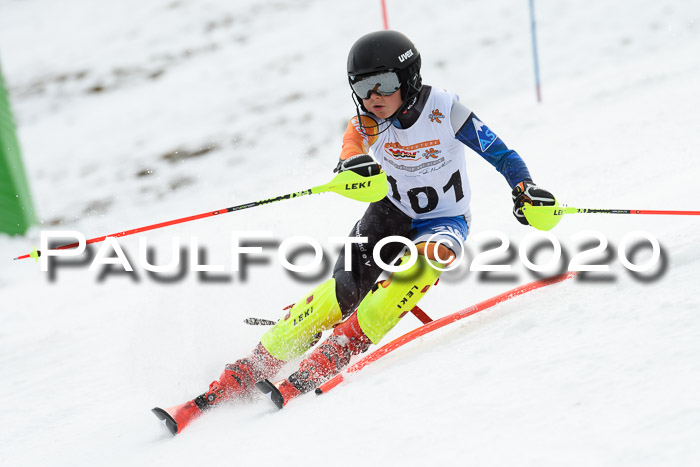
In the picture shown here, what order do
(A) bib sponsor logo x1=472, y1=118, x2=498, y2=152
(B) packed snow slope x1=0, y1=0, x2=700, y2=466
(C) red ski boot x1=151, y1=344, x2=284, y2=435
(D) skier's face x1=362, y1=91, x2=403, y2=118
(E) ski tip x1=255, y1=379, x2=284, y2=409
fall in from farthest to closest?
(A) bib sponsor logo x1=472, y1=118, x2=498, y2=152
(D) skier's face x1=362, y1=91, x2=403, y2=118
(C) red ski boot x1=151, y1=344, x2=284, y2=435
(E) ski tip x1=255, y1=379, x2=284, y2=409
(B) packed snow slope x1=0, y1=0, x2=700, y2=466

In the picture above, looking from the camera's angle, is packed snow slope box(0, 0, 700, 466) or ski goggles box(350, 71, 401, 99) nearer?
packed snow slope box(0, 0, 700, 466)

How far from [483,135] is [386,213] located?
0.62 meters

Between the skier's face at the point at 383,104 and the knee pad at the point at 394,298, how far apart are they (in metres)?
0.68

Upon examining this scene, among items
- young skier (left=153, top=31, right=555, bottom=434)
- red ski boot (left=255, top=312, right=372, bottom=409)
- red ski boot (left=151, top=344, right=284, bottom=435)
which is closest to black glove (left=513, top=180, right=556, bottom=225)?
young skier (left=153, top=31, right=555, bottom=434)

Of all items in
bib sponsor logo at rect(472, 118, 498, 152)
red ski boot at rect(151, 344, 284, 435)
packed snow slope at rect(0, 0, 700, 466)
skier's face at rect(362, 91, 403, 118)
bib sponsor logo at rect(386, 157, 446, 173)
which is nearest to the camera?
packed snow slope at rect(0, 0, 700, 466)

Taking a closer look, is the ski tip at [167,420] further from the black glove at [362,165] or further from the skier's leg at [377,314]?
the black glove at [362,165]

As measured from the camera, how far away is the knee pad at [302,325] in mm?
3121

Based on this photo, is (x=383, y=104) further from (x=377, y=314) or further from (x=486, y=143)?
(x=377, y=314)

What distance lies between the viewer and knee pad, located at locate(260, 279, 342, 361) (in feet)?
10.2

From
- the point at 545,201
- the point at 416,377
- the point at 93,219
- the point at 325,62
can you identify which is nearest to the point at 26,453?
the point at 416,377

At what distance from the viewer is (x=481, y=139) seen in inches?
126

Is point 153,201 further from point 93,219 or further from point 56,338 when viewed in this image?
point 56,338

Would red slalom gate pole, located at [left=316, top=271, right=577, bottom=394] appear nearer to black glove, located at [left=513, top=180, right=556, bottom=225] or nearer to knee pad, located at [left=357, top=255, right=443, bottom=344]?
knee pad, located at [left=357, top=255, right=443, bottom=344]

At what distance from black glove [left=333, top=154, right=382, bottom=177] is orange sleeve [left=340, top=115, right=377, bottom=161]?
0.83 ft
